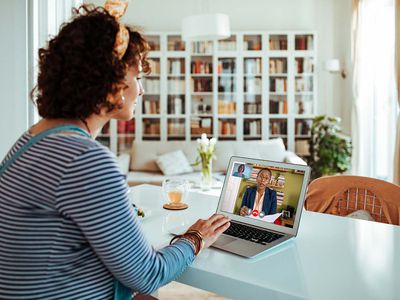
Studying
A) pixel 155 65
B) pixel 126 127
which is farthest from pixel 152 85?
pixel 126 127

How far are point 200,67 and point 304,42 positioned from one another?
4.98ft

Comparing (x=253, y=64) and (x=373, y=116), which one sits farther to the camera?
(x=253, y=64)

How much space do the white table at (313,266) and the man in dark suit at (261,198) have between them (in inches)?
5.2

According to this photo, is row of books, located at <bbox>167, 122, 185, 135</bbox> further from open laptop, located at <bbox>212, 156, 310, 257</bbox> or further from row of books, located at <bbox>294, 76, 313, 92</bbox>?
open laptop, located at <bbox>212, 156, 310, 257</bbox>

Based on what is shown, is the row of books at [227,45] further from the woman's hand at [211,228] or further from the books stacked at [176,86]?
the woman's hand at [211,228]

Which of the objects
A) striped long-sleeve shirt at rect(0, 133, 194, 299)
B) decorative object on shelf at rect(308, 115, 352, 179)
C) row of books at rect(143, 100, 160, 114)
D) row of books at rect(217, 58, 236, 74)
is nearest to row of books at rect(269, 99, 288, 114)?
row of books at rect(217, 58, 236, 74)

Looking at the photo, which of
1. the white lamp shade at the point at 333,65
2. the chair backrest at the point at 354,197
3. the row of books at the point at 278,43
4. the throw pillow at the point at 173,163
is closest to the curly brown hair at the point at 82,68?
the chair backrest at the point at 354,197

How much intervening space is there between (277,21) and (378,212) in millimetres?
5064

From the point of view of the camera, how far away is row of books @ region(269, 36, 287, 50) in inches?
243

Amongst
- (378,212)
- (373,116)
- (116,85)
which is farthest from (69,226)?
(373,116)

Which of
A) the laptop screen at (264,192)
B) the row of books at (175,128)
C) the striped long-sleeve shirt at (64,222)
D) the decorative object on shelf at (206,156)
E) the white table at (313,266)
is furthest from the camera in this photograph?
the row of books at (175,128)

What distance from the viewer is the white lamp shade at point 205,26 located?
4.25 m

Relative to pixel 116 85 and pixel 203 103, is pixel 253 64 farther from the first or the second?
pixel 116 85

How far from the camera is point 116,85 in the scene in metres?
0.95
